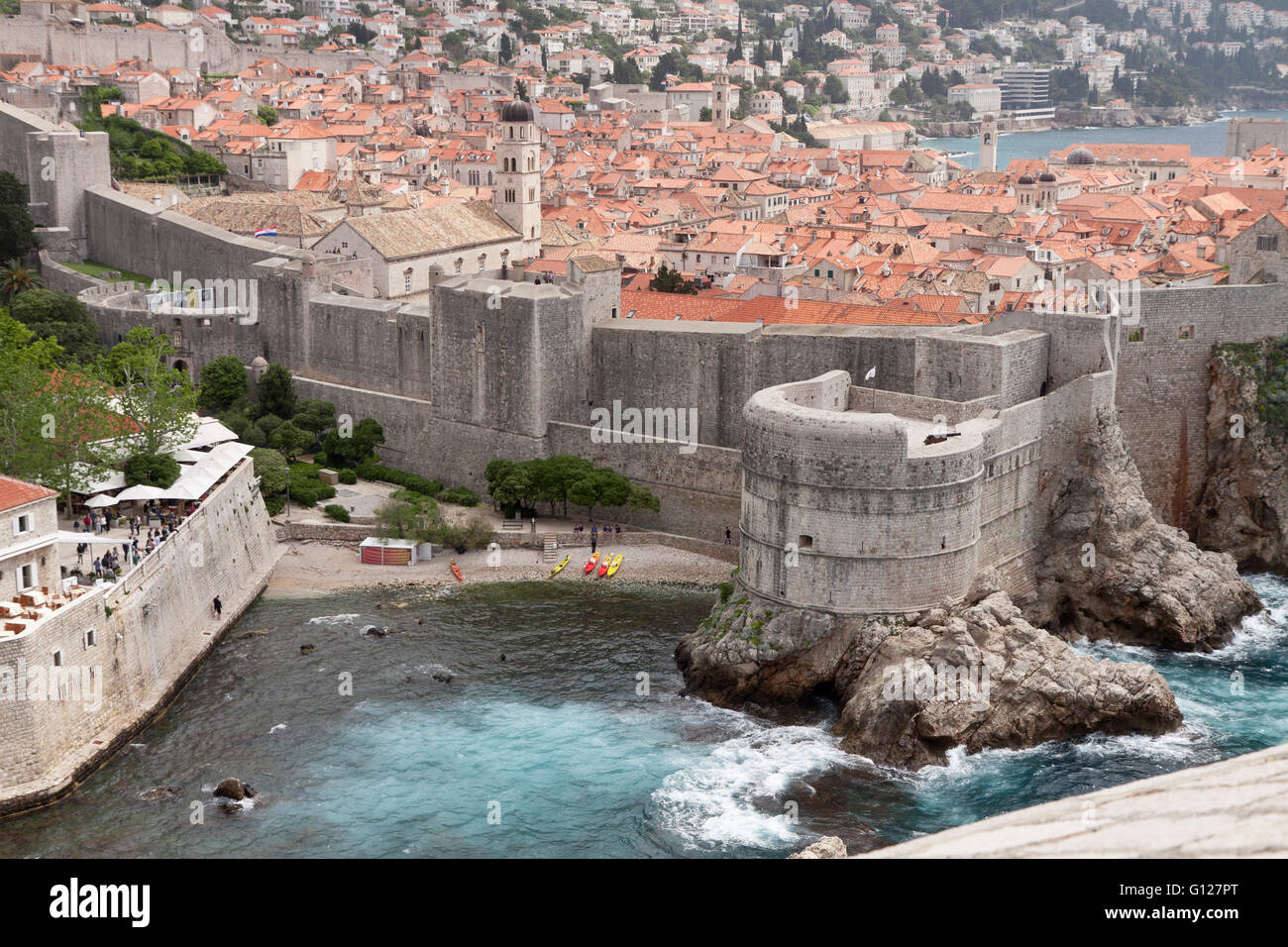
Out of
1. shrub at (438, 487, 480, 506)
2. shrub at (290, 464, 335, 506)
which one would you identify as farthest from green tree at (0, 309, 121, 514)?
shrub at (438, 487, 480, 506)

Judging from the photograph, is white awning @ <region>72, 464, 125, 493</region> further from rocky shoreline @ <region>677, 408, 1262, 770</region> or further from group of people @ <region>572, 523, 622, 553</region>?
rocky shoreline @ <region>677, 408, 1262, 770</region>

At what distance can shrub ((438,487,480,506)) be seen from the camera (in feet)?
146

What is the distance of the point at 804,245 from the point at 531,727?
52.4 meters

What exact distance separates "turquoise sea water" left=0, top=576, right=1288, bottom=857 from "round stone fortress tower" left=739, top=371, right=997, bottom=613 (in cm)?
268

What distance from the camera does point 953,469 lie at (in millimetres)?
32500

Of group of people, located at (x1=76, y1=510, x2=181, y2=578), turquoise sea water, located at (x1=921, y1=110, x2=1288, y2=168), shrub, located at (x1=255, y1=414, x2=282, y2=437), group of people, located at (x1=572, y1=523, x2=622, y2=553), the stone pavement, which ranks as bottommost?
group of people, located at (x1=572, y1=523, x2=622, y2=553)

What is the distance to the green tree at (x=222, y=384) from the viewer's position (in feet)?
163

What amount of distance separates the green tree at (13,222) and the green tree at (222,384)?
1332 centimetres

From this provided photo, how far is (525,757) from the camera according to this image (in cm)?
2941

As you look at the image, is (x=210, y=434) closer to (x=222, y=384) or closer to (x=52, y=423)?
(x=52, y=423)

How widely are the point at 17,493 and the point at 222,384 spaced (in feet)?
62.6

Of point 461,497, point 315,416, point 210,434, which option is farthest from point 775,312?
point 210,434

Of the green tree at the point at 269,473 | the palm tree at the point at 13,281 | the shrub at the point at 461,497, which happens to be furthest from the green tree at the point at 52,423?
the palm tree at the point at 13,281

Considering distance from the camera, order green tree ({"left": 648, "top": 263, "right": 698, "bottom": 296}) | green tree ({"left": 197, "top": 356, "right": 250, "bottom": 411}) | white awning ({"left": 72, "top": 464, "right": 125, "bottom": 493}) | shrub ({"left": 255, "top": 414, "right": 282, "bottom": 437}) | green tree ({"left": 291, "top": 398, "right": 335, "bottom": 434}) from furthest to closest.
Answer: green tree ({"left": 648, "top": 263, "right": 698, "bottom": 296}) → green tree ({"left": 197, "top": 356, "right": 250, "bottom": 411}) → green tree ({"left": 291, "top": 398, "right": 335, "bottom": 434}) → shrub ({"left": 255, "top": 414, "right": 282, "bottom": 437}) → white awning ({"left": 72, "top": 464, "right": 125, "bottom": 493})
